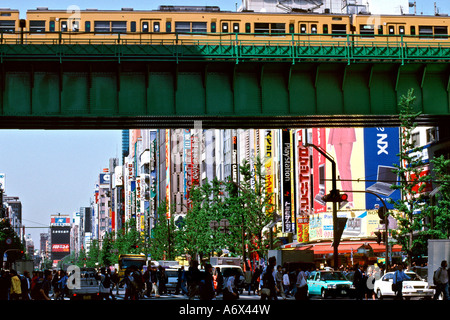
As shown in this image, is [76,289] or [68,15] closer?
[76,289]

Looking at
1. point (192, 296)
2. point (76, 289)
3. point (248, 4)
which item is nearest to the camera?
point (192, 296)

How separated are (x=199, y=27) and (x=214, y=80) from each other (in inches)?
293

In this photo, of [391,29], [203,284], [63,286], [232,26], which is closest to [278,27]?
[232,26]

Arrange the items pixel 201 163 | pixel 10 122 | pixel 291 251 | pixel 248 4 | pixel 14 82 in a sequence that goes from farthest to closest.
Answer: pixel 201 163
pixel 248 4
pixel 291 251
pixel 10 122
pixel 14 82

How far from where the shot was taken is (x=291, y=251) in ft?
191

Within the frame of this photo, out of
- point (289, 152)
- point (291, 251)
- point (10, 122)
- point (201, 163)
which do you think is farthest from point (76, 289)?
point (201, 163)

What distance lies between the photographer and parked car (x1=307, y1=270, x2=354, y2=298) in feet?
148

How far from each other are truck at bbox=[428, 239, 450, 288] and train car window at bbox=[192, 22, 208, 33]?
68.1 ft

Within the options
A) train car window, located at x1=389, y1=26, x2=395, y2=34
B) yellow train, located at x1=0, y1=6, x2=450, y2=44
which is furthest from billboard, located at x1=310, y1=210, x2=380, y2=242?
train car window, located at x1=389, y1=26, x2=395, y2=34

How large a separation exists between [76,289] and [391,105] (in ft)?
79.4

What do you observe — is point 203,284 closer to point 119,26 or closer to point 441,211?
point 119,26

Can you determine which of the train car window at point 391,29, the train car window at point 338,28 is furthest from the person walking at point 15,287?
the train car window at point 391,29

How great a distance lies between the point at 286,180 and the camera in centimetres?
8531
